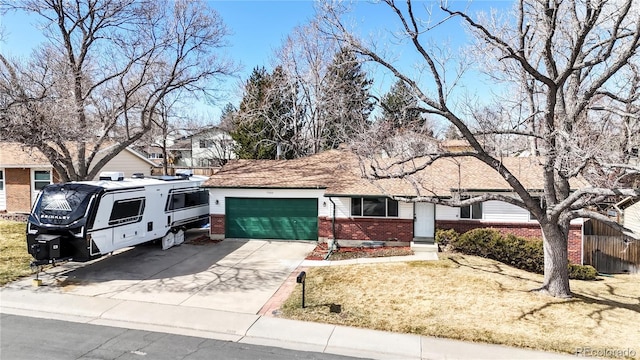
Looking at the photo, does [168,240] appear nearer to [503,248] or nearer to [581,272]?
[503,248]

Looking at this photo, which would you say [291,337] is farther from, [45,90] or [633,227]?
[633,227]

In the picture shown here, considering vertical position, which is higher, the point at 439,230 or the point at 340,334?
the point at 439,230

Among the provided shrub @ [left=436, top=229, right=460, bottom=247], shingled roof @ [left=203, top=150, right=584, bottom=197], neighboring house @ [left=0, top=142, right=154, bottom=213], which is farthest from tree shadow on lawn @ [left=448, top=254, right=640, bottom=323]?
neighboring house @ [left=0, top=142, right=154, bottom=213]

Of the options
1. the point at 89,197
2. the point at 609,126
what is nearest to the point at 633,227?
the point at 609,126

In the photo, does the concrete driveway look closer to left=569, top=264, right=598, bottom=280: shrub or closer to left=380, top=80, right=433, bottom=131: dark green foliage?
left=380, top=80, right=433, bottom=131: dark green foliage

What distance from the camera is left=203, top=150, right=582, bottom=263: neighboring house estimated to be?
16.5 metres

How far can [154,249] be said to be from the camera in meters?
16.4

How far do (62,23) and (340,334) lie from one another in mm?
18898

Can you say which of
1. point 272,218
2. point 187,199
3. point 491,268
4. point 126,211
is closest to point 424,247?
point 491,268

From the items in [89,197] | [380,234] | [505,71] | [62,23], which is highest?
[62,23]

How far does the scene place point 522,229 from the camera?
16328 mm

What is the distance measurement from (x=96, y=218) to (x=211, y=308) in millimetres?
5321

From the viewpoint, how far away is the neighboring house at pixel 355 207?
1647 centimetres

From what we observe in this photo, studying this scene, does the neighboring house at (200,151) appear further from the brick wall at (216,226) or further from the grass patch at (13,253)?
the brick wall at (216,226)
